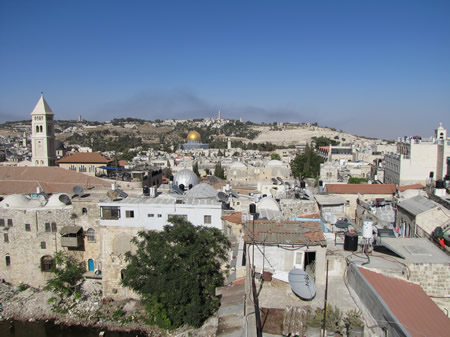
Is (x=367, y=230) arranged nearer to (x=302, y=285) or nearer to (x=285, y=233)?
(x=285, y=233)

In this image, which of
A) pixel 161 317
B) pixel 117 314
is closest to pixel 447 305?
pixel 161 317

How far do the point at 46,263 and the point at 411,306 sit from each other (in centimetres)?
1499

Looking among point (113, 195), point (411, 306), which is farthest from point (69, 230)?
point (411, 306)

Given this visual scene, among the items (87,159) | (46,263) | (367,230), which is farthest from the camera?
(87,159)

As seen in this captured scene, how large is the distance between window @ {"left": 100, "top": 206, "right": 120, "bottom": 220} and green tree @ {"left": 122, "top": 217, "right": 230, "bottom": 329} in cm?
154

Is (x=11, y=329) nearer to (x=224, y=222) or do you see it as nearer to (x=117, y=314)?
(x=117, y=314)

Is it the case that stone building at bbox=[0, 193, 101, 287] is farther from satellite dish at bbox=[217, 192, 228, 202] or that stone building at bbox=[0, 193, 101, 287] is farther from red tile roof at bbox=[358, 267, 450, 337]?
red tile roof at bbox=[358, 267, 450, 337]

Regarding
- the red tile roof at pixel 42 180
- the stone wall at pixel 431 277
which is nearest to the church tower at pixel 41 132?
the red tile roof at pixel 42 180

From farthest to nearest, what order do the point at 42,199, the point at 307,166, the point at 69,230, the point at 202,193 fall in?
the point at 307,166
the point at 202,193
the point at 42,199
the point at 69,230

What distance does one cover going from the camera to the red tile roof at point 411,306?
5.03 meters

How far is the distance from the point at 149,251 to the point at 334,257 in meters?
7.66

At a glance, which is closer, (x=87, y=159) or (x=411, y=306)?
(x=411, y=306)

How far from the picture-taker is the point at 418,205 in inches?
496

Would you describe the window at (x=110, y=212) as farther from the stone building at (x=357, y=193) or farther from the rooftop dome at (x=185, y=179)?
the stone building at (x=357, y=193)
